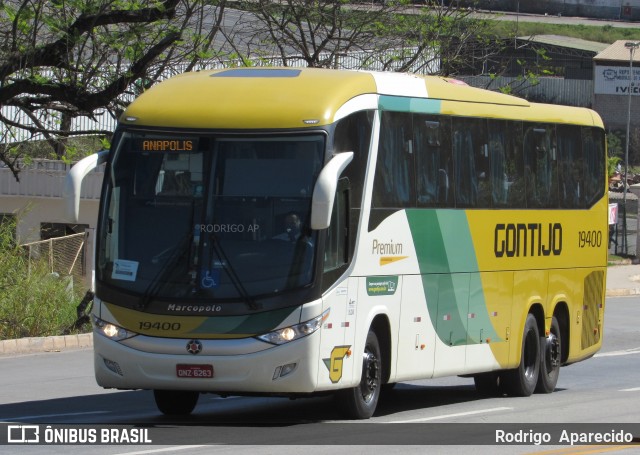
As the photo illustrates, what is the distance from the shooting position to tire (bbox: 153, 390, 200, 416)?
12.9 metres

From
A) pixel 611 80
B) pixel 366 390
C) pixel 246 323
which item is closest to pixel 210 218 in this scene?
pixel 246 323

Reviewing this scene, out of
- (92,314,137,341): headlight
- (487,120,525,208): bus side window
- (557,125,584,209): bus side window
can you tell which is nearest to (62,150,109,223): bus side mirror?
(92,314,137,341): headlight

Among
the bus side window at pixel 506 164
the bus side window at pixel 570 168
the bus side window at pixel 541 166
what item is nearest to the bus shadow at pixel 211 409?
the bus side window at pixel 506 164

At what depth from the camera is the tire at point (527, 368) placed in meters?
16.4

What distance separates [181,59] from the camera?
2156 centimetres

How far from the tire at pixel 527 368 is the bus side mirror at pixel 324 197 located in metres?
5.89

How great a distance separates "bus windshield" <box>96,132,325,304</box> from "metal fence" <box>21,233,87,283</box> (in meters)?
14.0

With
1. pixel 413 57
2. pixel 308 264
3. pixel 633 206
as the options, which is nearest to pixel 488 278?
pixel 308 264

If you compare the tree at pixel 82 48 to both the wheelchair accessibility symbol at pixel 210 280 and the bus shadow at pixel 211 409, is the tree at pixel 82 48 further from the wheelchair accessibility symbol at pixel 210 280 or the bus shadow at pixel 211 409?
the wheelchair accessibility symbol at pixel 210 280

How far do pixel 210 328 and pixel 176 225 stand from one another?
3.40 ft

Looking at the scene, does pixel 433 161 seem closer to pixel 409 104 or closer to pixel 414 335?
pixel 409 104

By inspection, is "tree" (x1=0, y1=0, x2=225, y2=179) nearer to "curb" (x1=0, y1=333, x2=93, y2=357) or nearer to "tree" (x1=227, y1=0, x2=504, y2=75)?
"curb" (x1=0, y1=333, x2=93, y2=357)

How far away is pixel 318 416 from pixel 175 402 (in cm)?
148

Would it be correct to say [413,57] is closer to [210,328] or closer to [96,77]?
[96,77]
